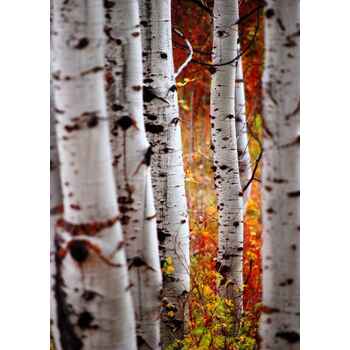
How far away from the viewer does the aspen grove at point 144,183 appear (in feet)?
6.11

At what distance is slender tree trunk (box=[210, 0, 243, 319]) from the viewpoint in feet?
9.72

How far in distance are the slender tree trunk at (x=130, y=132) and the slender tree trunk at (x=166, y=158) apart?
1.18 ft

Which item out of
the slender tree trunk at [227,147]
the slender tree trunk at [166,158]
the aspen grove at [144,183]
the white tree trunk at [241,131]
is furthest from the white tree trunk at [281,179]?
the white tree trunk at [241,131]

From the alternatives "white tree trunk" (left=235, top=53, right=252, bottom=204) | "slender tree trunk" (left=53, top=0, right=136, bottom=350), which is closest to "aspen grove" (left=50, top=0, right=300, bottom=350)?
"slender tree trunk" (left=53, top=0, right=136, bottom=350)

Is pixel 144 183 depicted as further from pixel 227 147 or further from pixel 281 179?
pixel 227 147

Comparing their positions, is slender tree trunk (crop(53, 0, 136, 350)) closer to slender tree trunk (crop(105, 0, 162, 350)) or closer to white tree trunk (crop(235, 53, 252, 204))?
slender tree trunk (crop(105, 0, 162, 350))

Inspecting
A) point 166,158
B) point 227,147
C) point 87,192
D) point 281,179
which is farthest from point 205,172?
point 87,192

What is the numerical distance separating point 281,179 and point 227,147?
0.99 meters

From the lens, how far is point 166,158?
2.61 m

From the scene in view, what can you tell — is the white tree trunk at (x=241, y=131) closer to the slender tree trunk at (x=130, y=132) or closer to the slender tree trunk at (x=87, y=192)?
the slender tree trunk at (x=130, y=132)
